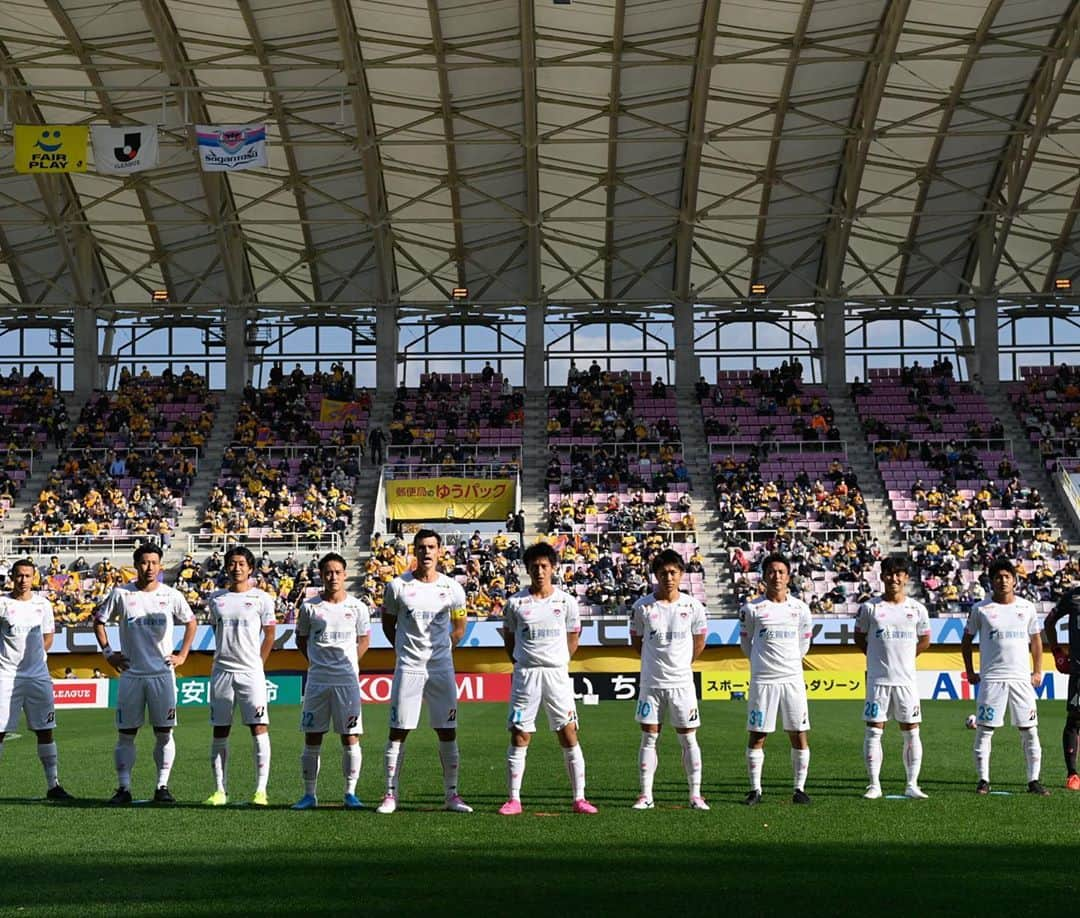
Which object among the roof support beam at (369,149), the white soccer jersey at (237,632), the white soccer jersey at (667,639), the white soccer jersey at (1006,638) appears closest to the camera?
the white soccer jersey at (667,639)

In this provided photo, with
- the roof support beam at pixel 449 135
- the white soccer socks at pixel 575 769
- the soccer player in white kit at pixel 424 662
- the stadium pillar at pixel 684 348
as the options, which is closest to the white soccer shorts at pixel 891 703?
the white soccer socks at pixel 575 769

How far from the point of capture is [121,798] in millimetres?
12812

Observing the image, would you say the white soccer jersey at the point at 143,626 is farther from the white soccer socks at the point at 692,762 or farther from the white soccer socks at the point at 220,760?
the white soccer socks at the point at 692,762

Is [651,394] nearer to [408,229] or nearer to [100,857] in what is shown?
[408,229]

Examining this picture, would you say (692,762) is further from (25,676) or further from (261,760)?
(25,676)

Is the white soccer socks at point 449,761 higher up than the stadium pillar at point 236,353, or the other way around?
the stadium pillar at point 236,353

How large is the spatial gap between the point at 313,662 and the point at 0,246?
40.0 metres

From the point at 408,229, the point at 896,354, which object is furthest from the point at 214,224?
the point at 896,354

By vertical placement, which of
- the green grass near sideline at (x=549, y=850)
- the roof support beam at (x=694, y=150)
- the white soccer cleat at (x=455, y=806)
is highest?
the roof support beam at (x=694, y=150)

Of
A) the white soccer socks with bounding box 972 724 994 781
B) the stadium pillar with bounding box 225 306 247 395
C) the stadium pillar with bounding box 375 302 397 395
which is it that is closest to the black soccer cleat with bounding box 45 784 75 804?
the white soccer socks with bounding box 972 724 994 781

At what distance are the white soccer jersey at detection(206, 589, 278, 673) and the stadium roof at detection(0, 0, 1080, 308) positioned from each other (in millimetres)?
20658

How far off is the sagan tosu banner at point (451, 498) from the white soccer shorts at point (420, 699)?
32.1 meters

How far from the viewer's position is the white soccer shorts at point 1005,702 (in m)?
13.8

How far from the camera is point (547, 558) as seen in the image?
39.8 ft
